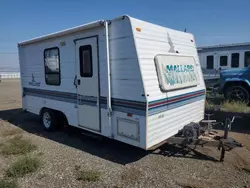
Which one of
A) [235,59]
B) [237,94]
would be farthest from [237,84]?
[235,59]

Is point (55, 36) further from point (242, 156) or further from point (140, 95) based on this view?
Answer: point (242, 156)

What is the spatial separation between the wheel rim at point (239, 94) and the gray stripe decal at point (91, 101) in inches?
245

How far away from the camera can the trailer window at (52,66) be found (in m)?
5.63

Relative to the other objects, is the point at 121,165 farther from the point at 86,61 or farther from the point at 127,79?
the point at 86,61

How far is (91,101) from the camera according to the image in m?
4.73

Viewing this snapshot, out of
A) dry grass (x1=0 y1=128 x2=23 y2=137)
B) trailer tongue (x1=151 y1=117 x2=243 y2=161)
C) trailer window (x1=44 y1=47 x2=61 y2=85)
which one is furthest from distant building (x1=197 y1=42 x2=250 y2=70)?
dry grass (x1=0 y1=128 x2=23 y2=137)

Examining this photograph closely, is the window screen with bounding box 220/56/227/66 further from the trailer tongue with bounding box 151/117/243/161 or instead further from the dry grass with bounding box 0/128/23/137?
the dry grass with bounding box 0/128/23/137

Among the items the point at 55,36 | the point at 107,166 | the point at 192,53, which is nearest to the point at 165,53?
the point at 192,53

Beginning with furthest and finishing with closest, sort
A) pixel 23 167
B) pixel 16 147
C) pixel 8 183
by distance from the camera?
1. pixel 16 147
2. pixel 23 167
3. pixel 8 183

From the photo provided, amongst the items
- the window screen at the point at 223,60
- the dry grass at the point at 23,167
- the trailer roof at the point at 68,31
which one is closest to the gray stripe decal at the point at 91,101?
the trailer roof at the point at 68,31

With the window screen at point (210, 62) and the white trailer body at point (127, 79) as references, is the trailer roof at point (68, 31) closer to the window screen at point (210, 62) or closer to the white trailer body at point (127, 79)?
the white trailer body at point (127, 79)

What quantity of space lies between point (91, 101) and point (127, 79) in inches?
44.4

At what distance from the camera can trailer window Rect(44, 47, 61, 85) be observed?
18.5ft

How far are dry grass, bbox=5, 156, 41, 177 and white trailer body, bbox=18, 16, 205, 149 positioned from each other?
4.16 ft
